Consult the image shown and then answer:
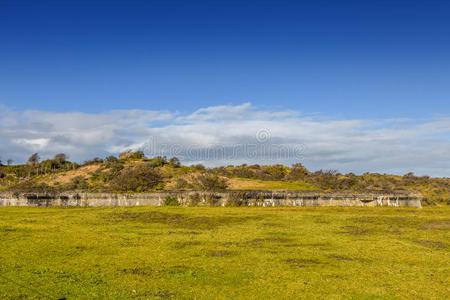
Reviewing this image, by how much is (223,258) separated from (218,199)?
29946 mm

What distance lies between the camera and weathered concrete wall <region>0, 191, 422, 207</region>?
48844mm

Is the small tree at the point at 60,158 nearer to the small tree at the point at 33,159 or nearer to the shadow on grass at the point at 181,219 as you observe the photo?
the small tree at the point at 33,159

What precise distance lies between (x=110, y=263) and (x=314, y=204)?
1347 inches

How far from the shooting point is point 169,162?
100625mm

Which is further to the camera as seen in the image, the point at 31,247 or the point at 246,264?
the point at 31,247

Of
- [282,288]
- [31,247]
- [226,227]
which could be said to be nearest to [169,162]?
[226,227]

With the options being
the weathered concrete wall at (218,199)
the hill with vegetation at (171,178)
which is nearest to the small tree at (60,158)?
the hill with vegetation at (171,178)

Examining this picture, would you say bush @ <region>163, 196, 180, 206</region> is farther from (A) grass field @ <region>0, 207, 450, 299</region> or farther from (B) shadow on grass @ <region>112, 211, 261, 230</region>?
(A) grass field @ <region>0, 207, 450, 299</region>

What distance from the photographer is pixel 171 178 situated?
8288 centimetres

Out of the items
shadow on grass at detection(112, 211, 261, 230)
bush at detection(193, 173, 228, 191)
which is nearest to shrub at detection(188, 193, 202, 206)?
shadow on grass at detection(112, 211, 261, 230)

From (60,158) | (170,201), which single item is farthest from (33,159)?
(170,201)

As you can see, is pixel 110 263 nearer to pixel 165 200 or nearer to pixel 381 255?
pixel 381 255

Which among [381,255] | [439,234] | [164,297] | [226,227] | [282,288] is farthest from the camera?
[226,227]

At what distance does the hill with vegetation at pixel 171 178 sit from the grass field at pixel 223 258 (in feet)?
102
